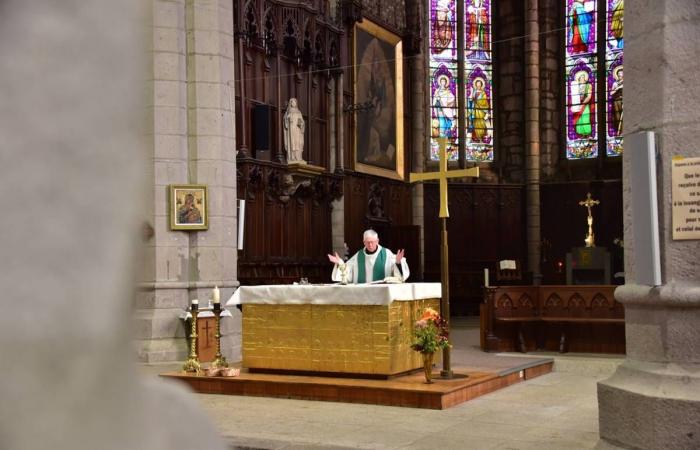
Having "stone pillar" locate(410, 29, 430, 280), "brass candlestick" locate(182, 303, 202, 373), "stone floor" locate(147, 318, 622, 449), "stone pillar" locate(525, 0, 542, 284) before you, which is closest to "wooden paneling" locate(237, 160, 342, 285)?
"brass candlestick" locate(182, 303, 202, 373)

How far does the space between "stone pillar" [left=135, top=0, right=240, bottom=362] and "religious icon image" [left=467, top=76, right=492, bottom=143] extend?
43.3ft

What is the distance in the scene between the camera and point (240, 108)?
14.3 m

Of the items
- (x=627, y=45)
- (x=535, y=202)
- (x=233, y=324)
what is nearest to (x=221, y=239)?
(x=233, y=324)

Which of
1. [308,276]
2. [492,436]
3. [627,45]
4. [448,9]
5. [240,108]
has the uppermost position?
[448,9]

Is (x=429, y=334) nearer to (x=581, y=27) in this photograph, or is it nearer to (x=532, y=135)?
(x=532, y=135)

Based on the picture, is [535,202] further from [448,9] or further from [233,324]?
[233,324]

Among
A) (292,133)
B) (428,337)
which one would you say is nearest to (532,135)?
(292,133)

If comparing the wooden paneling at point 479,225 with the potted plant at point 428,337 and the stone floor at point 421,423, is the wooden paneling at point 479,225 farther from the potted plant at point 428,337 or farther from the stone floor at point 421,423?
the potted plant at point 428,337

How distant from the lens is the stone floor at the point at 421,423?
6309 millimetres

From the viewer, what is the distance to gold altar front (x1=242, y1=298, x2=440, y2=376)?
8.98 m

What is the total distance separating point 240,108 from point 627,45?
32.4 ft

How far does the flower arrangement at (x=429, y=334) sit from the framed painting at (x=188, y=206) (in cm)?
425

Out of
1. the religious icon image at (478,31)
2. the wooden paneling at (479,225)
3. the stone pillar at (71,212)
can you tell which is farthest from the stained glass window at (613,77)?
the stone pillar at (71,212)

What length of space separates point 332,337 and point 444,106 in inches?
634
